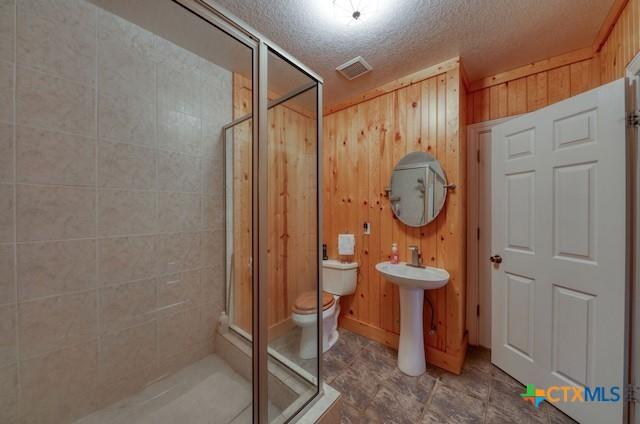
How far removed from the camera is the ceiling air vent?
183cm

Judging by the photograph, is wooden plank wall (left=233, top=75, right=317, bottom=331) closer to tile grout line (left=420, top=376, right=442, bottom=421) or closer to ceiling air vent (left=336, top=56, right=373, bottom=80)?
ceiling air vent (left=336, top=56, right=373, bottom=80)

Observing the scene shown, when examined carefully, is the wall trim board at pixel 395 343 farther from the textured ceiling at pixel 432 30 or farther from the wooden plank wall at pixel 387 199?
the textured ceiling at pixel 432 30

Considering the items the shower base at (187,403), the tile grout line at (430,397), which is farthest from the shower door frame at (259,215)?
the tile grout line at (430,397)

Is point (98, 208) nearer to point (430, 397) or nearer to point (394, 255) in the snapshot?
point (394, 255)

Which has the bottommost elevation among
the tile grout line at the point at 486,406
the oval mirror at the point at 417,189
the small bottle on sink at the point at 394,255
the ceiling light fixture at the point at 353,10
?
the tile grout line at the point at 486,406

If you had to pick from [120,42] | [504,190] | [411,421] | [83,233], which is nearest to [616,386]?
[411,421]

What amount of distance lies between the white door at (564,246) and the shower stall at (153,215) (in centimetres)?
147

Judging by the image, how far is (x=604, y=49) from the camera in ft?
5.09

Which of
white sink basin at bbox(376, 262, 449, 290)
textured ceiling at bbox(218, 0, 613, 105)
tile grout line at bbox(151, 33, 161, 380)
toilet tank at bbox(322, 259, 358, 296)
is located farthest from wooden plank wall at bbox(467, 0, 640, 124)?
tile grout line at bbox(151, 33, 161, 380)

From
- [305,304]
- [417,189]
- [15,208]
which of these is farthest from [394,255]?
[15,208]

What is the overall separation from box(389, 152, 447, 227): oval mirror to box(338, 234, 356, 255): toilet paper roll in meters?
0.51

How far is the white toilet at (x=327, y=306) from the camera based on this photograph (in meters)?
1.51

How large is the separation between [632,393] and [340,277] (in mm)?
1783

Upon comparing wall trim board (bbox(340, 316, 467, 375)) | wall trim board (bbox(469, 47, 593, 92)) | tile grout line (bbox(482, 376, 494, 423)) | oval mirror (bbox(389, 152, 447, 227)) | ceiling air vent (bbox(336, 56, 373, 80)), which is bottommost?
tile grout line (bbox(482, 376, 494, 423))
